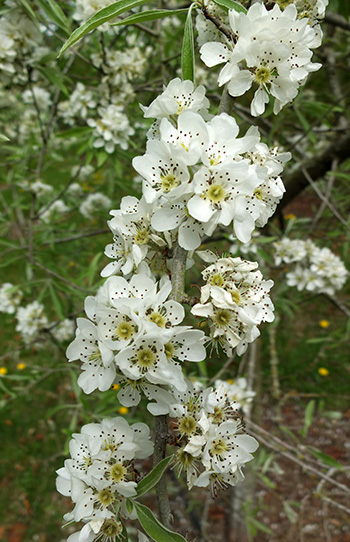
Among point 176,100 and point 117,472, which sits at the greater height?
point 176,100

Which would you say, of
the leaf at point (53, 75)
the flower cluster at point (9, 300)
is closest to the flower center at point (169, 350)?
the leaf at point (53, 75)

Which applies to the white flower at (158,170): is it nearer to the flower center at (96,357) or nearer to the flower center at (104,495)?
the flower center at (96,357)

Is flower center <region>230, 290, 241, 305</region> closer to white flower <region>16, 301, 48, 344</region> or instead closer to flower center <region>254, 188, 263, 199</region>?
flower center <region>254, 188, 263, 199</region>

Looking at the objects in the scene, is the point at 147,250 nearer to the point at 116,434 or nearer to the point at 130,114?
the point at 116,434

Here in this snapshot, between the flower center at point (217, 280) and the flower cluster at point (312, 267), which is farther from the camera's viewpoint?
the flower cluster at point (312, 267)

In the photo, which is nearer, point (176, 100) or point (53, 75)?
point (176, 100)

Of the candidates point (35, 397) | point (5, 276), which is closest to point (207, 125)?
point (35, 397)

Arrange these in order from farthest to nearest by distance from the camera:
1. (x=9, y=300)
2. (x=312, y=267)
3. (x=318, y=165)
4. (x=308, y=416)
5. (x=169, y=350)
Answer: (x=9, y=300) → (x=318, y=165) → (x=312, y=267) → (x=308, y=416) → (x=169, y=350)

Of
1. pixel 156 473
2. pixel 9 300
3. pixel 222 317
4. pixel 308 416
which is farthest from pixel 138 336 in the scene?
pixel 9 300

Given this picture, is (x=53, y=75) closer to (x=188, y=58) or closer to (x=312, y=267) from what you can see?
(x=188, y=58)
